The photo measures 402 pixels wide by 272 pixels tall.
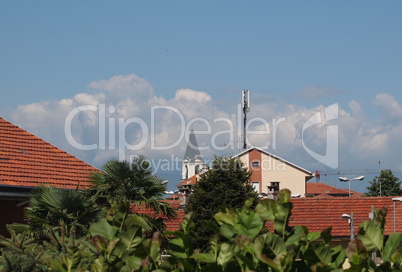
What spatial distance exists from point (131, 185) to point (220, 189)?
12.3 ft

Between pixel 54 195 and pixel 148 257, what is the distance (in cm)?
1114

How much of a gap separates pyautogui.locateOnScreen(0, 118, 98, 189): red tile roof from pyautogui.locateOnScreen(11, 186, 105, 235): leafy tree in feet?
7.19

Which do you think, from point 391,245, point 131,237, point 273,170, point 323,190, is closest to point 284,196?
point 391,245

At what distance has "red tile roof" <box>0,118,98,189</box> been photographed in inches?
627

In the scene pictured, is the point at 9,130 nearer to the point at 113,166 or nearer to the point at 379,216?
the point at 113,166

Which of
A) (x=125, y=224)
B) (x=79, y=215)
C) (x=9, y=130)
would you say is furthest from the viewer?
(x=9, y=130)

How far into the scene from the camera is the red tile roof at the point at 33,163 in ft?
52.2

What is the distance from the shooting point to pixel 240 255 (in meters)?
2.63

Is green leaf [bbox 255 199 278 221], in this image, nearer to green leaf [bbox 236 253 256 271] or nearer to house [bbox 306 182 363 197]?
green leaf [bbox 236 253 256 271]

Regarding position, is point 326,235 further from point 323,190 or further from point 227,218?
point 323,190

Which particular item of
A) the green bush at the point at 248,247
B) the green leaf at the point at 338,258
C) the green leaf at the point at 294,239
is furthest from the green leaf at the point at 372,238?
the green leaf at the point at 294,239

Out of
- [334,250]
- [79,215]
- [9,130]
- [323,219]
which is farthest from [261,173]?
[334,250]

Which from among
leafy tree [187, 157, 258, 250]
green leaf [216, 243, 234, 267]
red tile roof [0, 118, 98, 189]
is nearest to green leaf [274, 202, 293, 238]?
green leaf [216, 243, 234, 267]

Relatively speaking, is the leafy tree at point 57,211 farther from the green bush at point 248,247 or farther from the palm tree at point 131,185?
the green bush at point 248,247
